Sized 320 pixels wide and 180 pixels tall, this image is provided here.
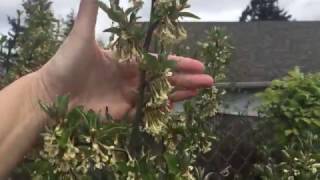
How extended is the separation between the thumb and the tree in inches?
885

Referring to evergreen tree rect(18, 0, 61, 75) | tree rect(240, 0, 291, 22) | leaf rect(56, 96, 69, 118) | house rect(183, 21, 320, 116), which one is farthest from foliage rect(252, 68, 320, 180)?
tree rect(240, 0, 291, 22)

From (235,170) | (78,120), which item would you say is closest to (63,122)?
(78,120)

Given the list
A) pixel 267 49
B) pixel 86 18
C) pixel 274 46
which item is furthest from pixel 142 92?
pixel 274 46

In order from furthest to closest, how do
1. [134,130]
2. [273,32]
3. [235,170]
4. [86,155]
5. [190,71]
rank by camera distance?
[273,32] → [235,170] → [190,71] → [134,130] → [86,155]

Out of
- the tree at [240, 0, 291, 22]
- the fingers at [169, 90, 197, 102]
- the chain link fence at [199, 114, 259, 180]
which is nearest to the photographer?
the fingers at [169, 90, 197, 102]

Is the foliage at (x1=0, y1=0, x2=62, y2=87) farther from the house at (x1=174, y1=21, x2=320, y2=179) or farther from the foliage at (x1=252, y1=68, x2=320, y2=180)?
the house at (x1=174, y1=21, x2=320, y2=179)

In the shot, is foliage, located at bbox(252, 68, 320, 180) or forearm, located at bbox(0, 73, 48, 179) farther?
foliage, located at bbox(252, 68, 320, 180)

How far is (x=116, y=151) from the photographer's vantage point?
1364mm

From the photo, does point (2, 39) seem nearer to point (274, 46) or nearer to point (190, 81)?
point (190, 81)

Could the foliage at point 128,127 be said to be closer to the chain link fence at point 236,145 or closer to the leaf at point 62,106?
the leaf at point 62,106

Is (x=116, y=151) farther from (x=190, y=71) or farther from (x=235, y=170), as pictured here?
(x=235, y=170)

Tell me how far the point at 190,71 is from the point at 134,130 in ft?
0.69

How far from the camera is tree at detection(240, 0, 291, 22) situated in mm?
24450

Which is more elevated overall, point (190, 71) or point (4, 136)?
point (190, 71)
